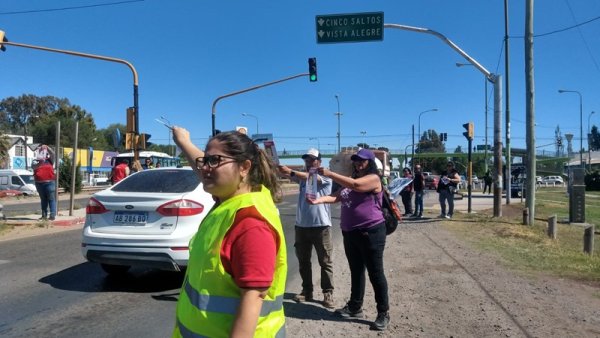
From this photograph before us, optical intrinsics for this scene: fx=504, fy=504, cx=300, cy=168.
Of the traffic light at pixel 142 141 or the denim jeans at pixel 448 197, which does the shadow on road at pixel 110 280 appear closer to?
the traffic light at pixel 142 141

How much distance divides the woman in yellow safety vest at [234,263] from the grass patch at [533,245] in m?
6.42

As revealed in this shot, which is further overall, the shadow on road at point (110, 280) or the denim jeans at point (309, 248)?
the shadow on road at point (110, 280)

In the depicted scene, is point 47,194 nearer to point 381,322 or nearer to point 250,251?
point 381,322

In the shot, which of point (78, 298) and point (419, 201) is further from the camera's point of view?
point (419, 201)

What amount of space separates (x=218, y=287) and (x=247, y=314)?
0.15 m

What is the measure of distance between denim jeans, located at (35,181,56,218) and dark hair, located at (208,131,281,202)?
12.8m

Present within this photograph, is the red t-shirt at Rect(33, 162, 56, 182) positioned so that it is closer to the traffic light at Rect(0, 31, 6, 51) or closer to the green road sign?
the traffic light at Rect(0, 31, 6, 51)

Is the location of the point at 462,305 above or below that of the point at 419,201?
below

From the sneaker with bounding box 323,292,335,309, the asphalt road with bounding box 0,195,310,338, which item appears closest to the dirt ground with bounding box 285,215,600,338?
the sneaker with bounding box 323,292,335,309

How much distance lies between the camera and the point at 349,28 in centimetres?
1642

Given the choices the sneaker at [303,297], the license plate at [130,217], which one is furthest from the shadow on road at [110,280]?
the sneaker at [303,297]

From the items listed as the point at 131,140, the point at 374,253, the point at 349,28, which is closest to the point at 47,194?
the point at 131,140

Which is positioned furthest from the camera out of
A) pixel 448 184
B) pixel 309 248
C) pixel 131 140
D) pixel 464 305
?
pixel 131 140

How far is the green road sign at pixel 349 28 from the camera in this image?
16.2 meters
